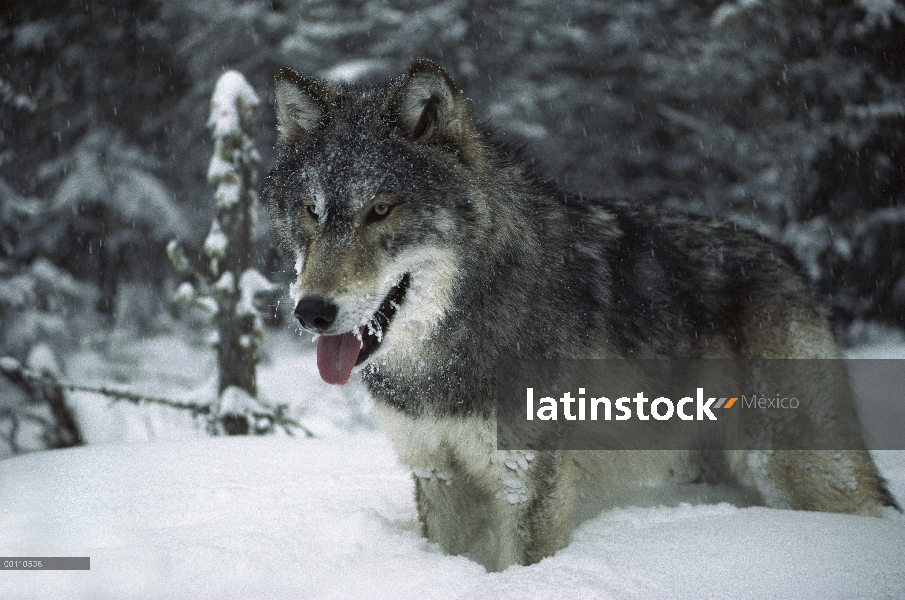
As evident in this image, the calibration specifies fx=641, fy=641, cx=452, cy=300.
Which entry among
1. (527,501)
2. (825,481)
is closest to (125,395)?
(527,501)

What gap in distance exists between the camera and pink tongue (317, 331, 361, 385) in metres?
2.50

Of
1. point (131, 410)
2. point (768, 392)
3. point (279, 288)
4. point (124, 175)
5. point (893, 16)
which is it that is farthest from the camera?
point (124, 175)

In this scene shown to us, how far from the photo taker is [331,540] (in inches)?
114

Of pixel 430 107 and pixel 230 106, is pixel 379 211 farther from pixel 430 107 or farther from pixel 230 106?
pixel 230 106

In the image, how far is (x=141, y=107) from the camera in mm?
13031

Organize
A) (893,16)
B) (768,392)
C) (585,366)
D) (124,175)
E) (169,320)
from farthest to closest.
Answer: (169,320)
(124,175)
(893,16)
(768,392)
(585,366)

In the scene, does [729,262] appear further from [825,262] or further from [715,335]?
[825,262]

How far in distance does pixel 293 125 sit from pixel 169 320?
42.0ft

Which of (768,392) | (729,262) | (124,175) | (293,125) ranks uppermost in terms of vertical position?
(124,175)

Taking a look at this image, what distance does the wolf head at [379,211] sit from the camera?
243cm

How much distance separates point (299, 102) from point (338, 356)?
4.06 feet

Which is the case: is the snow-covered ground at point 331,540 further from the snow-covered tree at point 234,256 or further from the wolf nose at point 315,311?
the snow-covered tree at point 234,256

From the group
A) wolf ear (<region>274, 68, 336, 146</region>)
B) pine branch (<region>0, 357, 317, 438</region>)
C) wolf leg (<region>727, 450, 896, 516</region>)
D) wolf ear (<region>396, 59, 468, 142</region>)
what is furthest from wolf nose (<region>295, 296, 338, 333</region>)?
pine branch (<region>0, 357, 317, 438</region>)

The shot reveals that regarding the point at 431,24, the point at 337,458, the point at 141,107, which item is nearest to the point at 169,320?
the point at 141,107
